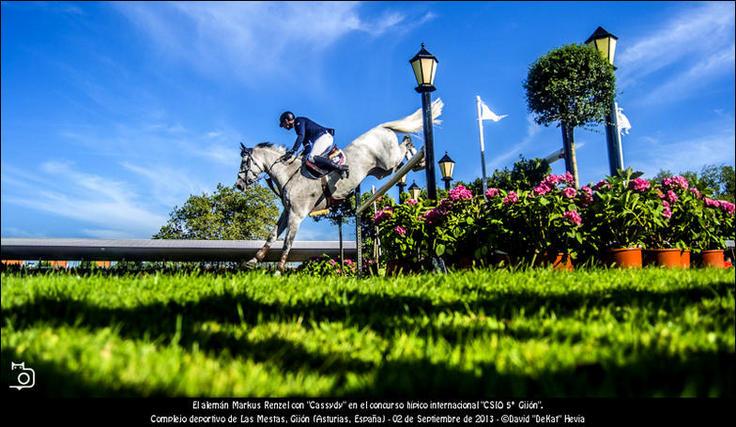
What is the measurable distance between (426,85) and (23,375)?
7637 millimetres

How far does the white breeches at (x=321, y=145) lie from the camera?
398 inches

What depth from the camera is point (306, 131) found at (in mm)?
10312

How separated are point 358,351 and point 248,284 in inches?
87.1

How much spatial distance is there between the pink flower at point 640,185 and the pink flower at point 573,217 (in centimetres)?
128

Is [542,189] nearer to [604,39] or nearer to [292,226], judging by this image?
[292,226]

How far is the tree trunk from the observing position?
13.2 m

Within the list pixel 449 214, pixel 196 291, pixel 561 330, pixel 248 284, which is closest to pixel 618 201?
pixel 449 214

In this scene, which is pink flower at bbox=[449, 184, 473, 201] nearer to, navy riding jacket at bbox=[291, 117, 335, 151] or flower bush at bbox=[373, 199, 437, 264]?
flower bush at bbox=[373, 199, 437, 264]

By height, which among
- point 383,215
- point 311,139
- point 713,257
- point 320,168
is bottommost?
point 713,257

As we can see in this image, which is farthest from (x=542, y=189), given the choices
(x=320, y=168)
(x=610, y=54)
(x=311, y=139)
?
(x=610, y=54)

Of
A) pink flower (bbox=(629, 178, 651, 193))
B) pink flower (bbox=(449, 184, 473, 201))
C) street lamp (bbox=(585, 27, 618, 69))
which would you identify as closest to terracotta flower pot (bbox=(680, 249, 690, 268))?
pink flower (bbox=(629, 178, 651, 193))

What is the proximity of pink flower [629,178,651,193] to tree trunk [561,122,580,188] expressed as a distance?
5705mm

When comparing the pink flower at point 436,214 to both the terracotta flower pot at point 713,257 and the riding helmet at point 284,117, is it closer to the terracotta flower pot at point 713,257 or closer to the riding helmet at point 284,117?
the terracotta flower pot at point 713,257

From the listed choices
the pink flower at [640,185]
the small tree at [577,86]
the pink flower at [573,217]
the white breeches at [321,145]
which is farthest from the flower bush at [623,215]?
the small tree at [577,86]
